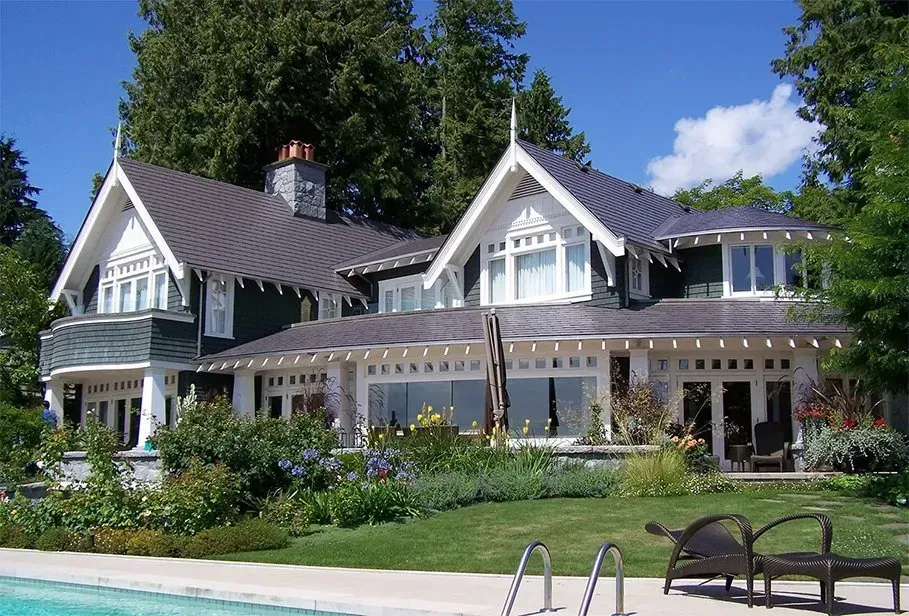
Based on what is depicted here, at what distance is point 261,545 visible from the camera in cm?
1397

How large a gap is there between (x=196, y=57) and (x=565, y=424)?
29706mm

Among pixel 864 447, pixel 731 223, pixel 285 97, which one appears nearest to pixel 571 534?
pixel 864 447

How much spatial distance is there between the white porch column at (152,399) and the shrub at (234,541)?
12761mm

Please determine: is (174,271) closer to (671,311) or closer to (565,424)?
(565,424)

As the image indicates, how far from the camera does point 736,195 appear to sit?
5266cm

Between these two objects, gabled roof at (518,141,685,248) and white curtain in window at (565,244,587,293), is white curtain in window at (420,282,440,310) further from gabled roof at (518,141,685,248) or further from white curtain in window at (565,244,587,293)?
gabled roof at (518,141,685,248)

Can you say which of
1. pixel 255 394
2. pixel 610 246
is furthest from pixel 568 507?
pixel 255 394

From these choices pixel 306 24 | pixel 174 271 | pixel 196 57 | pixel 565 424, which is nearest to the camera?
pixel 565 424

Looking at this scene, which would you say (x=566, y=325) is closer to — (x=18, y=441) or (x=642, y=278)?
(x=642, y=278)

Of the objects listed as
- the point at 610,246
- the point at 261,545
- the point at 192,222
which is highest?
the point at 192,222

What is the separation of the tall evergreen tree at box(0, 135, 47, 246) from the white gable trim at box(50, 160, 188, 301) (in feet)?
82.1

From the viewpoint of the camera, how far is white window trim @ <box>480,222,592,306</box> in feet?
81.3

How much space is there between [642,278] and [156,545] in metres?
14.8

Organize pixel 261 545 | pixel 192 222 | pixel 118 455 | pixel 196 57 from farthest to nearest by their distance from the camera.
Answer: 1. pixel 196 57
2. pixel 192 222
3. pixel 118 455
4. pixel 261 545
